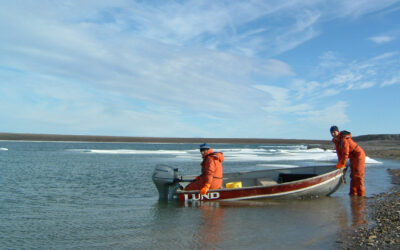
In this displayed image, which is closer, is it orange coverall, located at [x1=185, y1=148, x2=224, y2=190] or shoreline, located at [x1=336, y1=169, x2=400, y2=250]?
shoreline, located at [x1=336, y1=169, x2=400, y2=250]

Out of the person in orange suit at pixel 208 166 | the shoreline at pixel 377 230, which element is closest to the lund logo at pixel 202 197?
the person in orange suit at pixel 208 166

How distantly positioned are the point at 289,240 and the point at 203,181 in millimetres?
3548

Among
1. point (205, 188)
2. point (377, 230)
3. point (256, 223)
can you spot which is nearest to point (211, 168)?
point (205, 188)

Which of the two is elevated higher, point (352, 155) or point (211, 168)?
point (352, 155)

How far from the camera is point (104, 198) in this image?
35.3ft

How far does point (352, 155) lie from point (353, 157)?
6 cm

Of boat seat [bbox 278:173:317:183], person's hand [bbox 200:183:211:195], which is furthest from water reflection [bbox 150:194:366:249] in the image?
boat seat [bbox 278:173:317:183]

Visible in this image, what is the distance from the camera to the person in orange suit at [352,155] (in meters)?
9.58

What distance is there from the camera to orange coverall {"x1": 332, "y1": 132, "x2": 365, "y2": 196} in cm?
957

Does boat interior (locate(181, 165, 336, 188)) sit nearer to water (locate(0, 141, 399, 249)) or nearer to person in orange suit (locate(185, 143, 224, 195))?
water (locate(0, 141, 399, 249))

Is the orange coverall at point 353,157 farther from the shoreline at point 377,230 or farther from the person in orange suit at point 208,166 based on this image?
the person in orange suit at point 208,166

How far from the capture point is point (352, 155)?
1002 cm

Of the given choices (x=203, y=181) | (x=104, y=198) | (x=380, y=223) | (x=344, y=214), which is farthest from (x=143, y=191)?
(x=380, y=223)

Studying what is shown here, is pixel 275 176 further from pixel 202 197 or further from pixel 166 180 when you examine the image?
pixel 166 180
